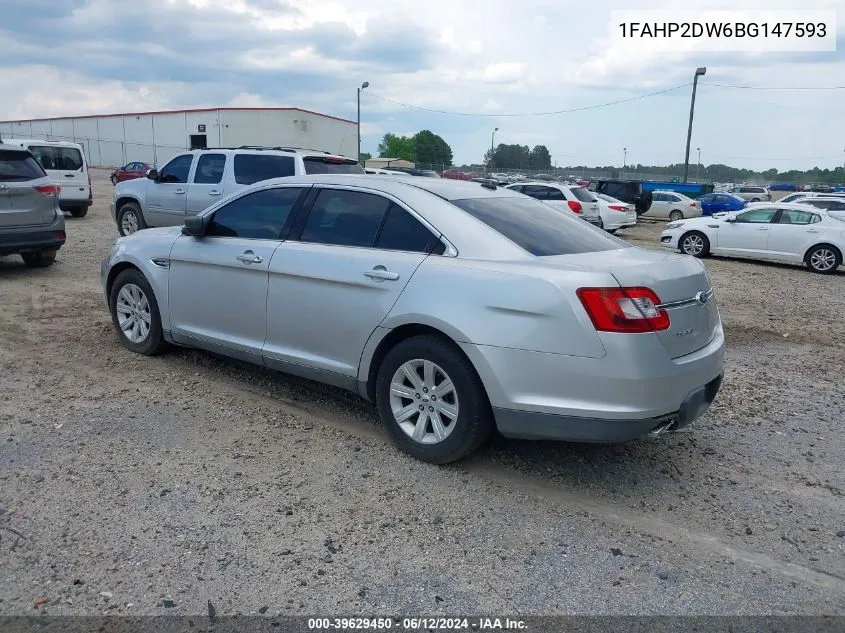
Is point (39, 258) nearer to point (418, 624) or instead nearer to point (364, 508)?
point (364, 508)

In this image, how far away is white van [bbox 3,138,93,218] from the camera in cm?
1742

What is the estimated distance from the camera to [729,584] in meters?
3.05

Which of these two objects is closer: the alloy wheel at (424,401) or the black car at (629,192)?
the alloy wheel at (424,401)

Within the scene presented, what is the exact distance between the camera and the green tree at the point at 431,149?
4136 inches

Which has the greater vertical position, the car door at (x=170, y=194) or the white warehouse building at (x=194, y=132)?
the white warehouse building at (x=194, y=132)

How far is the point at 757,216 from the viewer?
1544 cm

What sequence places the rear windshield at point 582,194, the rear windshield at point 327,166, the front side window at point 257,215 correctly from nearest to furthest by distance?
the front side window at point 257,215, the rear windshield at point 327,166, the rear windshield at point 582,194

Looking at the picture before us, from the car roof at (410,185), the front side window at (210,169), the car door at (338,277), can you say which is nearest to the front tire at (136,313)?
the car door at (338,277)

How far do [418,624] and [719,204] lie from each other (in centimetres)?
3190

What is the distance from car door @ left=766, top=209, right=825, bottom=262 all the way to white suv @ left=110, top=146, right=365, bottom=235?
912 cm

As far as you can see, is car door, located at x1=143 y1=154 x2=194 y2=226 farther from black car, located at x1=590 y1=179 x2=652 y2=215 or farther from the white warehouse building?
the white warehouse building

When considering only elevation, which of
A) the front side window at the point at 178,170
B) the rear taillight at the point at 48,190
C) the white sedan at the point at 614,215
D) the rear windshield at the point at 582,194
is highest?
the front side window at the point at 178,170

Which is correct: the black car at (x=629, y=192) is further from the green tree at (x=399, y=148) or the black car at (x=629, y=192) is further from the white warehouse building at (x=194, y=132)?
the green tree at (x=399, y=148)

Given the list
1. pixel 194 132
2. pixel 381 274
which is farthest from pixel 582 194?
pixel 194 132
